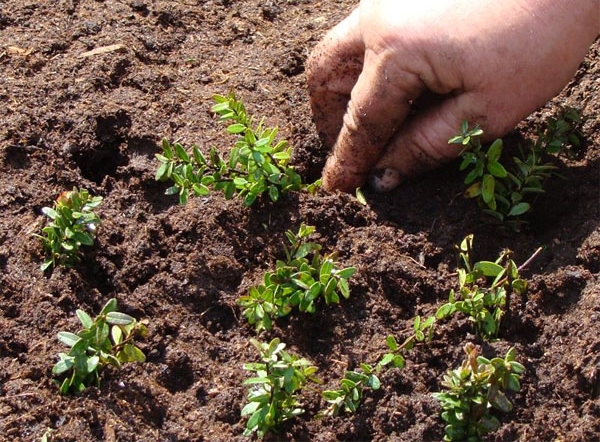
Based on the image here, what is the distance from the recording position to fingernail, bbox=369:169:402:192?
3.38 m

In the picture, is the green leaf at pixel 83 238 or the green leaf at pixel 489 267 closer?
the green leaf at pixel 489 267

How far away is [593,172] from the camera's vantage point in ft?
10.9

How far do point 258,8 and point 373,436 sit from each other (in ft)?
7.73

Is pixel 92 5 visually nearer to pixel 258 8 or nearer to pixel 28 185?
pixel 258 8

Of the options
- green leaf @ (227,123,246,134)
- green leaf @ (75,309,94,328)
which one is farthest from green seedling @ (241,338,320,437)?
green leaf @ (227,123,246,134)

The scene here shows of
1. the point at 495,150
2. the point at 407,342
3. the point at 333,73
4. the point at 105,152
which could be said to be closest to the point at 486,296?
the point at 407,342

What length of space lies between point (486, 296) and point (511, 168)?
70 cm

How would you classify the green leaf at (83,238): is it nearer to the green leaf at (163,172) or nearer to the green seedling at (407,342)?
the green leaf at (163,172)

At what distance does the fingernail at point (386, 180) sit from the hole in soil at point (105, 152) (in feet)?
3.29

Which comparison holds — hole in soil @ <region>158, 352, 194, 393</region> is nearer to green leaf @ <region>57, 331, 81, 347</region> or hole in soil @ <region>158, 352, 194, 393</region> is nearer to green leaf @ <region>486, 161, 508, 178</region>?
green leaf @ <region>57, 331, 81, 347</region>

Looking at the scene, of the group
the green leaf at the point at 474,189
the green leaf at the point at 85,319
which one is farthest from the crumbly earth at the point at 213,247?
the green leaf at the point at 85,319

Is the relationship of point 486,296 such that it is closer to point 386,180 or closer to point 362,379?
point 362,379

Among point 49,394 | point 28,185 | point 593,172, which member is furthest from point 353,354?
point 28,185

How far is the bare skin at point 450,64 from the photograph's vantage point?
3.03m
